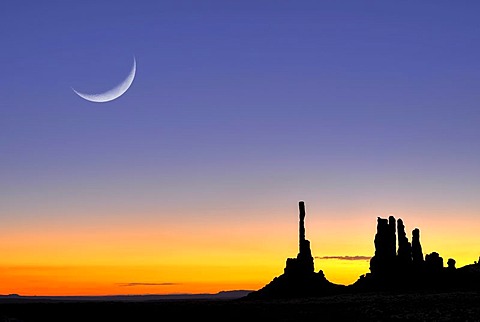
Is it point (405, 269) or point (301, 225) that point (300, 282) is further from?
point (405, 269)

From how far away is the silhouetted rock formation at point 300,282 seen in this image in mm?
102062

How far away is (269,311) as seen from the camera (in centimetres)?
6919

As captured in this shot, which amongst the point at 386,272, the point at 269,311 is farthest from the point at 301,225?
the point at 269,311

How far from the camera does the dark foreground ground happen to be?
6269 cm

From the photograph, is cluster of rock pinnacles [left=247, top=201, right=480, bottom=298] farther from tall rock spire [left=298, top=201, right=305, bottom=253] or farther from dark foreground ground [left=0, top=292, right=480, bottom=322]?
dark foreground ground [left=0, top=292, right=480, bottom=322]

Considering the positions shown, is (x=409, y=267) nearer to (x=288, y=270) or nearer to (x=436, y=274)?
(x=436, y=274)

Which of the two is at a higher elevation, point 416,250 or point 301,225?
point 301,225

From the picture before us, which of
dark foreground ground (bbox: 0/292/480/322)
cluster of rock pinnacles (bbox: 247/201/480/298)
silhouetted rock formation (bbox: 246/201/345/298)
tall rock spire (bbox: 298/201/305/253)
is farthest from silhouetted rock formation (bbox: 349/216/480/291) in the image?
dark foreground ground (bbox: 0/292/480/322)

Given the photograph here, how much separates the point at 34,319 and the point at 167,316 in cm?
1265

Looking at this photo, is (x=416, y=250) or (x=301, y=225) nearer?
(x=416, y=250)

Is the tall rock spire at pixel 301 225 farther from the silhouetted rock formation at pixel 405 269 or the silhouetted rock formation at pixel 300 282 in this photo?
the silhouetted rock formation at pixel 405 269

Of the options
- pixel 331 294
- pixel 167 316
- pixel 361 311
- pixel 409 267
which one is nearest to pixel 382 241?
pixel 409 267

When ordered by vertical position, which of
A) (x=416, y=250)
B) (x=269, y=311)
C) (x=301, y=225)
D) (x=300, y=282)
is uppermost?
(x=301, y=225)

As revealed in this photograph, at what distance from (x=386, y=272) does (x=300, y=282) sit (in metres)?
13.1
